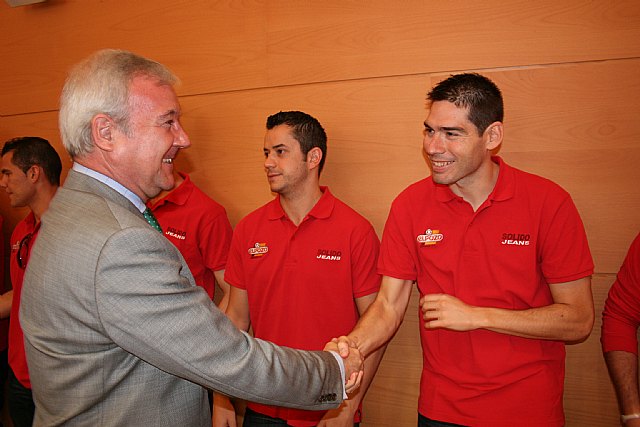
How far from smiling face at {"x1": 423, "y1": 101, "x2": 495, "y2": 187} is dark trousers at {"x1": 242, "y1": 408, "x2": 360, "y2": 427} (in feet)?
3.89

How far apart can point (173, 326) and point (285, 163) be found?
144 centimetres

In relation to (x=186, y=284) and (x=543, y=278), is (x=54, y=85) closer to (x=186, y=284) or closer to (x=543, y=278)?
(x=186, y=284)

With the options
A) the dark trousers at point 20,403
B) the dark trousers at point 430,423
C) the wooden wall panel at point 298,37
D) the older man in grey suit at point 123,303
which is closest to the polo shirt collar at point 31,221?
the wooden wall panel at point 298,37

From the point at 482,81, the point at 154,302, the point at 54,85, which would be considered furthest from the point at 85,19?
the point at 154,302

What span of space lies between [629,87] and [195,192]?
6.93ft

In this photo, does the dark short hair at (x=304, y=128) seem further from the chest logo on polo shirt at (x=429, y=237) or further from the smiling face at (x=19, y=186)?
the smiling face at (x=19, y=186)

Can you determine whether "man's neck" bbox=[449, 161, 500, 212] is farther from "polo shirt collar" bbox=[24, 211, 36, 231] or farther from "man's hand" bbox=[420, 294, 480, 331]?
"polo shirt collar" bbox=[24, 211, 36, 231]

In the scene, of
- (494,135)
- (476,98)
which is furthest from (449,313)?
(476,98)

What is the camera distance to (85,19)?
3.39m

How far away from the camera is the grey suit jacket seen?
1210 mm

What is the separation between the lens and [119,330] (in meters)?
1.21

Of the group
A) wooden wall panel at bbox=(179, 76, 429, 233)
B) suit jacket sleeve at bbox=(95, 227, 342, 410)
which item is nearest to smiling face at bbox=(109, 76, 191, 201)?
suit jacket sleeve at bbox=(95, 227, 342, 410)

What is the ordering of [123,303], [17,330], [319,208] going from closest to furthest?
[123,303] → [319,208] → [17,330]

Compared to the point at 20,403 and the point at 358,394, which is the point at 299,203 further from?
the point at 20,403
